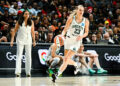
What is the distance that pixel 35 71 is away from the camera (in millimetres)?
14547

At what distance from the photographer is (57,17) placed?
60.5ft

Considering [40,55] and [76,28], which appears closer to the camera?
[76,28]

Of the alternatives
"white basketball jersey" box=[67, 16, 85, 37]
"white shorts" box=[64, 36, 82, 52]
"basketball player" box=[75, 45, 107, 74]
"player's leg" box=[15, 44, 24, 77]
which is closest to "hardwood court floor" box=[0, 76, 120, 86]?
"white shorts" box=[64, 36, 82, 52]

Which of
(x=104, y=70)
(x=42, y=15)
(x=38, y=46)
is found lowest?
(x=104, y=70)

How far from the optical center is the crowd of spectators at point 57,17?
15.8 meters

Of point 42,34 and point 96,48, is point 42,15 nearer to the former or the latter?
point 42,34

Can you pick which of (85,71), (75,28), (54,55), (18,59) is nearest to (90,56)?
(85,71)

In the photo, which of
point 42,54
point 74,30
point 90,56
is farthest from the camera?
point 90,56

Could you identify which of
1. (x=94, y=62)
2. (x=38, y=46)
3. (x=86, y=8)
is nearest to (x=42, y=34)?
(x=38, y=46)

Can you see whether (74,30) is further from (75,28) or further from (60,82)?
(60,82)

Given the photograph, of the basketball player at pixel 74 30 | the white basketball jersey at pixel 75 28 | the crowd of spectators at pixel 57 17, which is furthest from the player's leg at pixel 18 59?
the white basketball jersey at pixel 75 28

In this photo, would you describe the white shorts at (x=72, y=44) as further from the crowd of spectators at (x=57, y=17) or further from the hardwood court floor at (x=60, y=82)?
the crowd of spectators at (x=57, y=17)

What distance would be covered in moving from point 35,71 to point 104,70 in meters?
2.51

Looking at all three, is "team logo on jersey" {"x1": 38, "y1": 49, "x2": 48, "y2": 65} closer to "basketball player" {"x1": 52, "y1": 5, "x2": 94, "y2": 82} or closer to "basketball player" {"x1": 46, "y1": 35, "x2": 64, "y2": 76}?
"basketball player" {"x1": 46, "y1": 35, "x2": 64, "y2": 76}
